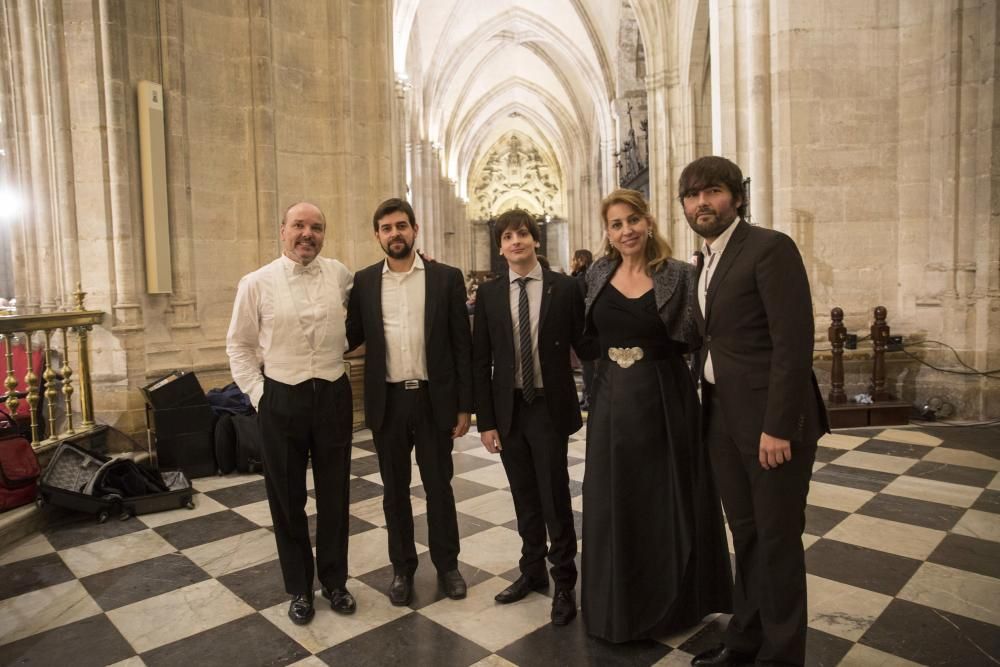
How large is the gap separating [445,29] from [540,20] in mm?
3215

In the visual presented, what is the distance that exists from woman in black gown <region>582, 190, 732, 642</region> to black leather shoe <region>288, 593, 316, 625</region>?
1163mm

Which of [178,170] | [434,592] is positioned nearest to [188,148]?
[178,170]

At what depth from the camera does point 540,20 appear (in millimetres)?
22875

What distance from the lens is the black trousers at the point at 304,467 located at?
2846 millimetres

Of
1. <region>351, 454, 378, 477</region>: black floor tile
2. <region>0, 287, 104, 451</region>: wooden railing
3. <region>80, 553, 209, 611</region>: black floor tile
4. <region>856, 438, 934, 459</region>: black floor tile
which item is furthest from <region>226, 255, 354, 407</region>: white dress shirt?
<region>856, 438, 934, 459</region>: black floor tile

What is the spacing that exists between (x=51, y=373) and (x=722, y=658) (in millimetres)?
4639

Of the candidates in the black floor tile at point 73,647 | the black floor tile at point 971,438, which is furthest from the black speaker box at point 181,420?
the black floor tile at point 971,438

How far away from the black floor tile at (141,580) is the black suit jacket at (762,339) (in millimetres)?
2676

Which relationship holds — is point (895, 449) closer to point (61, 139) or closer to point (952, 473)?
point (952, 473)

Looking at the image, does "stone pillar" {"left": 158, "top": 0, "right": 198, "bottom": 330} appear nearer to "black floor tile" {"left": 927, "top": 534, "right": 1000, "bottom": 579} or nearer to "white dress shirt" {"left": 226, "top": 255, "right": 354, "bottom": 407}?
"white dress shirt" {"left": 226, "top": 255, "right": 354, "bottom": 407}

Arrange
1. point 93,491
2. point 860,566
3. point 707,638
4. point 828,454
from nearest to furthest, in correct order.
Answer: point 707,638
point 860,566
point 93,491
point 828,454

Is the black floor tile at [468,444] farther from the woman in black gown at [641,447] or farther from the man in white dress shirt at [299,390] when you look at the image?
the woman in black gown at [641,447]

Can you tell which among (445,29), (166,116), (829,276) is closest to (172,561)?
(166,116)

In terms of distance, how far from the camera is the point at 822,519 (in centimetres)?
382
